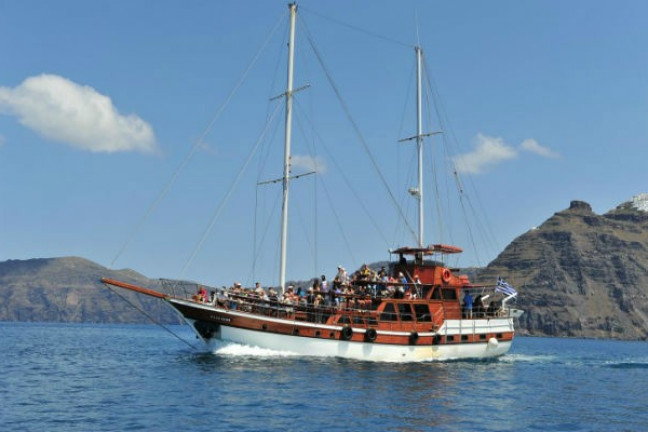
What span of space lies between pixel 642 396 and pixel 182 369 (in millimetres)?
22353

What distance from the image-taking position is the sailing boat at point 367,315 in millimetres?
36531

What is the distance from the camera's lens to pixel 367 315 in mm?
38469

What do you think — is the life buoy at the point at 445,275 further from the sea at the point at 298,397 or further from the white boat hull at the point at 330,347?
the sea at the point at 298,397

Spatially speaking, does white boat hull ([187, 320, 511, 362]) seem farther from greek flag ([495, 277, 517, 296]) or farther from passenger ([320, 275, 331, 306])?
greek flag ([495, 277, 517, 296])

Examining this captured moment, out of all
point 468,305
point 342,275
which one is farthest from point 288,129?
point 468,305

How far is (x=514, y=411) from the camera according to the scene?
24422 mm

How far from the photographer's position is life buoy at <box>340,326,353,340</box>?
37312 mm

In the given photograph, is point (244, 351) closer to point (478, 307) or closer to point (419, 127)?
point (478, 307)

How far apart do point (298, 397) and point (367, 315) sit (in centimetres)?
1461

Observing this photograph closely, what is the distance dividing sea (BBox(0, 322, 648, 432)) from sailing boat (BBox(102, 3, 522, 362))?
123cm

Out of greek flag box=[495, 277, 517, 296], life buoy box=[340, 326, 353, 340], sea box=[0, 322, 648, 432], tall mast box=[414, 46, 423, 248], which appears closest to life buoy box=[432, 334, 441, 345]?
sea box=[0, 322, 648, 432]

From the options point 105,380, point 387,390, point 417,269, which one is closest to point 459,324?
point 417,269

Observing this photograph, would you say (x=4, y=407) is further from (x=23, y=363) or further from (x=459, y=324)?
(x=459, y=324)

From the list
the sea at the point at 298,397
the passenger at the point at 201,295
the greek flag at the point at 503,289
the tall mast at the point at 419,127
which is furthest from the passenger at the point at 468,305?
the passenger at the point at 201,295
